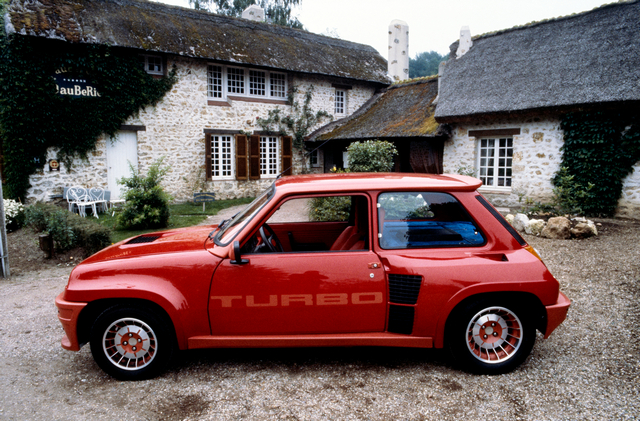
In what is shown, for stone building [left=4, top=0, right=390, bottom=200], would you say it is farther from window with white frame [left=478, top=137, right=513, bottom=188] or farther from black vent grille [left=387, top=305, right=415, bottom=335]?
black vent grille [left=387, top=305, right=415, bottom=335]

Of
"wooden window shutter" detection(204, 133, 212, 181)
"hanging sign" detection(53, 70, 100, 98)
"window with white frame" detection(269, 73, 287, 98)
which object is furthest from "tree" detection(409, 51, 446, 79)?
"hanging sign" detection(53, 70, 100, 98)

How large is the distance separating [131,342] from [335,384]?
166 centimetres

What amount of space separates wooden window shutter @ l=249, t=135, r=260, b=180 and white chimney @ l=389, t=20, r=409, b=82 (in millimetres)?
9037

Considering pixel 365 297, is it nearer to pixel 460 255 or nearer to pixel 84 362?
pixel 460 255

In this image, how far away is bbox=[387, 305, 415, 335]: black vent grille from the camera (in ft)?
10.8

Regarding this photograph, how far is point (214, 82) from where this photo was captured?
1662cm

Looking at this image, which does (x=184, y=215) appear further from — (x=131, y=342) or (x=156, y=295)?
(x=156, y=295)

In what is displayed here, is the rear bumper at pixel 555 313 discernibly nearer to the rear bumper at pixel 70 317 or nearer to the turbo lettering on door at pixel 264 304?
the turbo lettering on door at pixel 264 304

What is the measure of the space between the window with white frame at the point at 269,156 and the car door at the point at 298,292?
48.3ft

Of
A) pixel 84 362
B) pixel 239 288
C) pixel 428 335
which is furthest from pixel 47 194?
pixel 428 335

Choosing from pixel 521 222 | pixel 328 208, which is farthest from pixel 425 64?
pixel 328 208

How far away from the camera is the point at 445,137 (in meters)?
14.2

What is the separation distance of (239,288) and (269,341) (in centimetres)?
50

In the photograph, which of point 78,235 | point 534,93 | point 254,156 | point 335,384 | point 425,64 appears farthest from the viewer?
point 425,64
